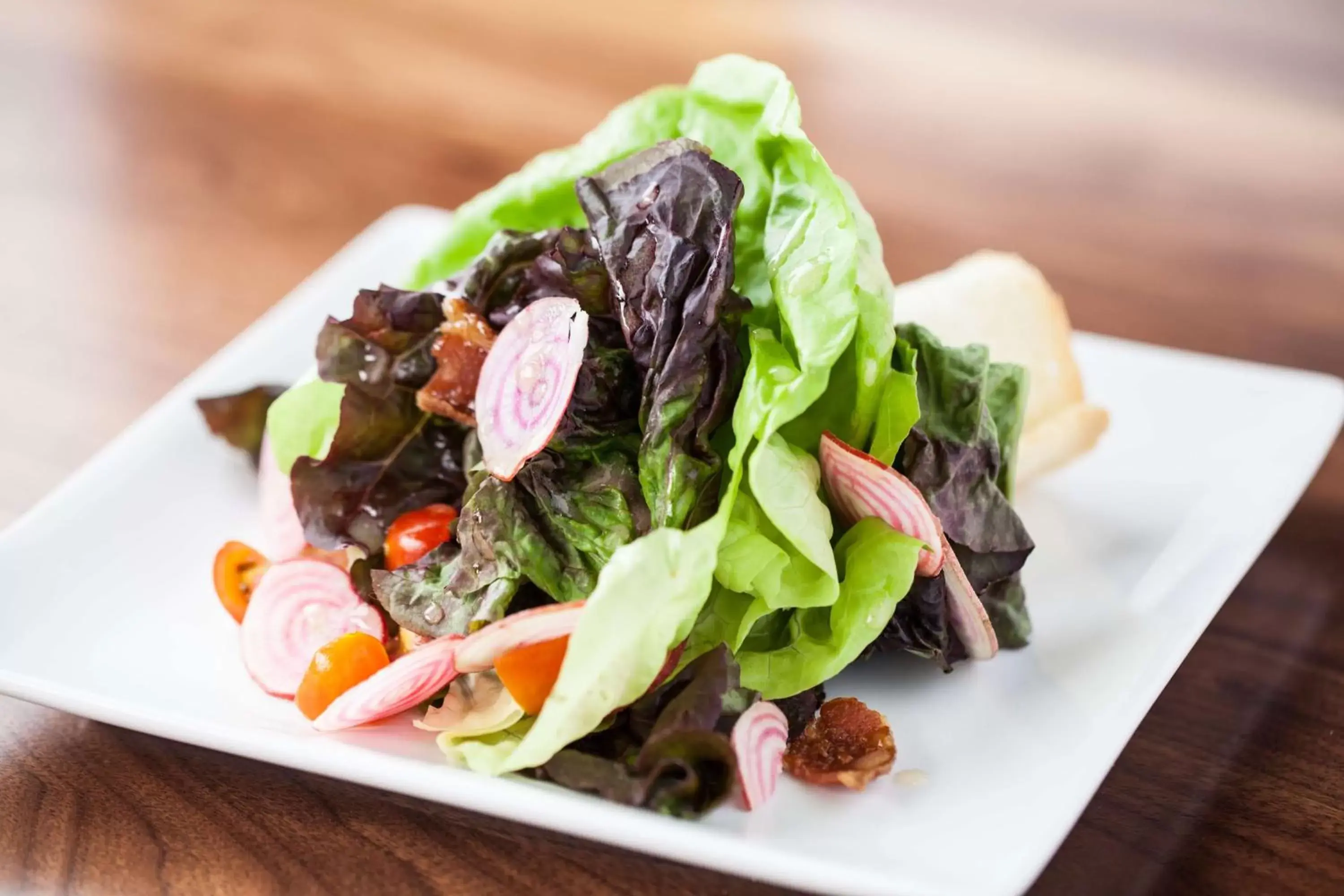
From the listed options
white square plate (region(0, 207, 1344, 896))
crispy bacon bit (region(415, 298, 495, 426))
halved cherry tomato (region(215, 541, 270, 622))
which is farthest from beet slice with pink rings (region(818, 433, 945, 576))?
halved cherry tomato (region(215, 541, 270, 622))

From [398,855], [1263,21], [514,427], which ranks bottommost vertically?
[1263,21]

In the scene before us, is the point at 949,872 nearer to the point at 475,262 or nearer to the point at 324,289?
the point at 475,262

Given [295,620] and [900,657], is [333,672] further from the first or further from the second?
[900,657]

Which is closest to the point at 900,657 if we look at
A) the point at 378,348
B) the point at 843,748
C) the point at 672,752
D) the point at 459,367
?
the point at 843,748

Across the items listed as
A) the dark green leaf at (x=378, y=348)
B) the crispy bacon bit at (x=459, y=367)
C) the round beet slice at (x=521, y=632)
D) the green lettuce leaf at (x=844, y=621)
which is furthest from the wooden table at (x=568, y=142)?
the crispy bacon bit at (x=459, y=367)

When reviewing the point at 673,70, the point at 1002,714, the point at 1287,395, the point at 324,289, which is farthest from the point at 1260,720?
the point at 673,70
